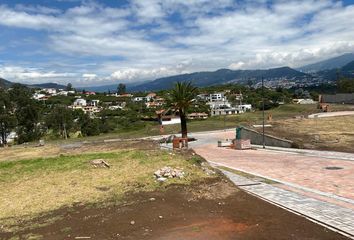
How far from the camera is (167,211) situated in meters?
12.7

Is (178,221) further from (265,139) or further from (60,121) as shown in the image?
(60,121)

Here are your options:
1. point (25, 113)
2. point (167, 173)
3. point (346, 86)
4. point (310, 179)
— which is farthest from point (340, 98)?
point (167, 173)

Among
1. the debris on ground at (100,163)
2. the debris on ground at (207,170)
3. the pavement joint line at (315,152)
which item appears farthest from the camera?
the pavement joint line at (315,152)

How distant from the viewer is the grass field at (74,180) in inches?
560

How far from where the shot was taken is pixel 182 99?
4462cm

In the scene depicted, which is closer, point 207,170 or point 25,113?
point 207,170

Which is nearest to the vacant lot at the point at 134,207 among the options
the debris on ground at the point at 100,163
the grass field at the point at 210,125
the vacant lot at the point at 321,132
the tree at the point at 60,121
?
the debris on ground at the point at 100,163

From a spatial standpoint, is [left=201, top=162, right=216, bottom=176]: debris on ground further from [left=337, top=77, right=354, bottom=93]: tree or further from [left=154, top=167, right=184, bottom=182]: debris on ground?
[left=337, top=77, right=354, bottom=93]: tree

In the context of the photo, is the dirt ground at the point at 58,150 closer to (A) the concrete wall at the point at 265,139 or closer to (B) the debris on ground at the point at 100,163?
(A) the concrete wall at the point at 265,139

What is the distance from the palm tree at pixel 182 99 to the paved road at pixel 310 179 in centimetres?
1593

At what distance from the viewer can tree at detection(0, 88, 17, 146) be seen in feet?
241

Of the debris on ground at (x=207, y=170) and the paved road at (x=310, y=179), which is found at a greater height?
the debris on ground at (x=207, y=170)

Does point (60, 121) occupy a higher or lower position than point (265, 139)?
lower

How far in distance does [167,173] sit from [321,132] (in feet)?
103
